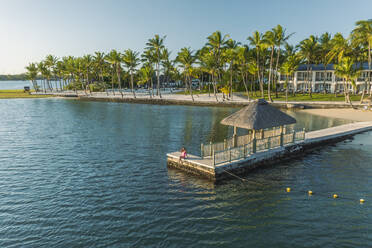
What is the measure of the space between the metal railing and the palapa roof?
1.49 m

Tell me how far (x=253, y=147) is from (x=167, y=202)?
9.30 meters

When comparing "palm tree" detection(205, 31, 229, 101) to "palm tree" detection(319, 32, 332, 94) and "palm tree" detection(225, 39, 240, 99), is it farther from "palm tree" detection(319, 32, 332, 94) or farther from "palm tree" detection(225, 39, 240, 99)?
"palm tree" detection(319, 32, 332, 94)

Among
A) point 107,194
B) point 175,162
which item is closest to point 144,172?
point 175,162

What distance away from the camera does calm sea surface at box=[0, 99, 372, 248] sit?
1151 cm

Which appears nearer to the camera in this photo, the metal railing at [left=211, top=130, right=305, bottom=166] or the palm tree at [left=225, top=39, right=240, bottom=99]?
the metal railing at [left=211, top=130, right=305, bottom=166]

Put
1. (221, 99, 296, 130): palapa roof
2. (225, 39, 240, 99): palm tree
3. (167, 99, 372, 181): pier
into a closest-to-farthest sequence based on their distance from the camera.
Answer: (167, 99, 372, 181): pier → (221, 99, 296, 130): palapa roof → (225, 39, 240, 99): palm tree

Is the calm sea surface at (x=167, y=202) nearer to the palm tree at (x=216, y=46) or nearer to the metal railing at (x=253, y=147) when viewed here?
the metal railing at (x=253, y=147)

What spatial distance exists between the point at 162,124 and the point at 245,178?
2475cm

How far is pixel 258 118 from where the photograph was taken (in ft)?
67.1

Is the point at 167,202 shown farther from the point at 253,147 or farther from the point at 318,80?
the point at 318,80

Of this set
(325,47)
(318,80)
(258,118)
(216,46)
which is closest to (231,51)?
(216,46)

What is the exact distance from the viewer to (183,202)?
14.6 metres

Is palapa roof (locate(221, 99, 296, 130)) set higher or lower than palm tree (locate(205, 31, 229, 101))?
lower

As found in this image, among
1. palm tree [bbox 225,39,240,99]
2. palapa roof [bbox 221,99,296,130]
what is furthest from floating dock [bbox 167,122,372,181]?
palm tree [bbox 225,39,240,99]
